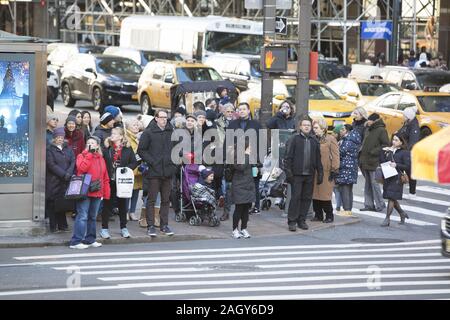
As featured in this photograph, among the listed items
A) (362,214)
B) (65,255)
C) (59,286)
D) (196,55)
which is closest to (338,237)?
(362,214)

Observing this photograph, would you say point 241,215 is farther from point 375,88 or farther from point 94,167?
point 375,88

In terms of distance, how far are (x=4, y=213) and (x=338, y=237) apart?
5015mm

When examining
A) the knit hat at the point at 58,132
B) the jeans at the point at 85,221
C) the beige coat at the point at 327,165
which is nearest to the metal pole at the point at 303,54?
the beige coat at the point at 327,165

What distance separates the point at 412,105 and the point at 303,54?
8.77 meters

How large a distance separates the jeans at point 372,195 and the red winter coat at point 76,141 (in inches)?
210

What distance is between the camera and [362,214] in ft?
67.7

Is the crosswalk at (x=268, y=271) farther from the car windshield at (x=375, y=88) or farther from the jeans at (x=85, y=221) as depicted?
the car windshield at (x=375, y=88)

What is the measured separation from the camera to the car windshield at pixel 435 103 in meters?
27.5

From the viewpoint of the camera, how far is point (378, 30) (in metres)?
45.2

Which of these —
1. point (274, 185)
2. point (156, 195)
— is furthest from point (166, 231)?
point (274, 185)

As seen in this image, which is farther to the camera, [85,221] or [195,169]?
[195,169]

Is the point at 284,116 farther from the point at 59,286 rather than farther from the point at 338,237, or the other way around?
the point at 59,286

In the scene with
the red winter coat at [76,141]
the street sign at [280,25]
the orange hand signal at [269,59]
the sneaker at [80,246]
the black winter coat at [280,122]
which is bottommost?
the sneaker at [80,246]

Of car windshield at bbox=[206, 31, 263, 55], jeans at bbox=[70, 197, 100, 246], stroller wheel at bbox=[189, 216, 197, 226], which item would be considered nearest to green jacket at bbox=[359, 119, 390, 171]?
stroller wheel at bbox=[189, 216, 197, 226]
